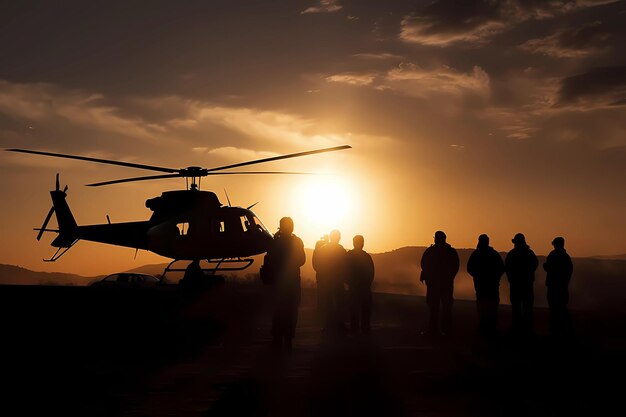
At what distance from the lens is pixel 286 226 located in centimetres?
1347

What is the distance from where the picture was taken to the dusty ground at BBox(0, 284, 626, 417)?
813 centimetres

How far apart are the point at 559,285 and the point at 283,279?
603 centimetres

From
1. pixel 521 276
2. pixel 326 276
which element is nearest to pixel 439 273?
pixel 521 276

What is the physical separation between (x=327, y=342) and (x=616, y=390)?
266 inches

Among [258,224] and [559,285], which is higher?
[258,224]

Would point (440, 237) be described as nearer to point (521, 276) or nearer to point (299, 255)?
point (521, 276)

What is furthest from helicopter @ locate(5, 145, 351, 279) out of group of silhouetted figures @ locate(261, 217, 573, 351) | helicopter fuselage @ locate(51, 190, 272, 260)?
group of silhouetted figures @ locate(261, 217, 573, 351)

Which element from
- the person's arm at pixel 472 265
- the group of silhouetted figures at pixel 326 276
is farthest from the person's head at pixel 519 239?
the group of silhouetted figures at pixel 326 276

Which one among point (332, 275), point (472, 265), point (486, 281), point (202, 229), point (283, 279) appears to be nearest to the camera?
point (283, 279)

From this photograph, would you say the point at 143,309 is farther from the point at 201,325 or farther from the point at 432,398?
the point at 432,398

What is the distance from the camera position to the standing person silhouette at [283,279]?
13.4 m

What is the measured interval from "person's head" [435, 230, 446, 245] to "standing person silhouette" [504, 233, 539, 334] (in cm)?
141

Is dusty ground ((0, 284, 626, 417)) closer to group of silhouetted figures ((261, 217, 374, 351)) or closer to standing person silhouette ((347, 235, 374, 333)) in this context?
group of silhouetted figures ((261, 217, 374, 351))

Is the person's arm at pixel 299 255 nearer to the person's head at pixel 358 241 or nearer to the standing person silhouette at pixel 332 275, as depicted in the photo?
the standing person silhouette at pixel 332 275
